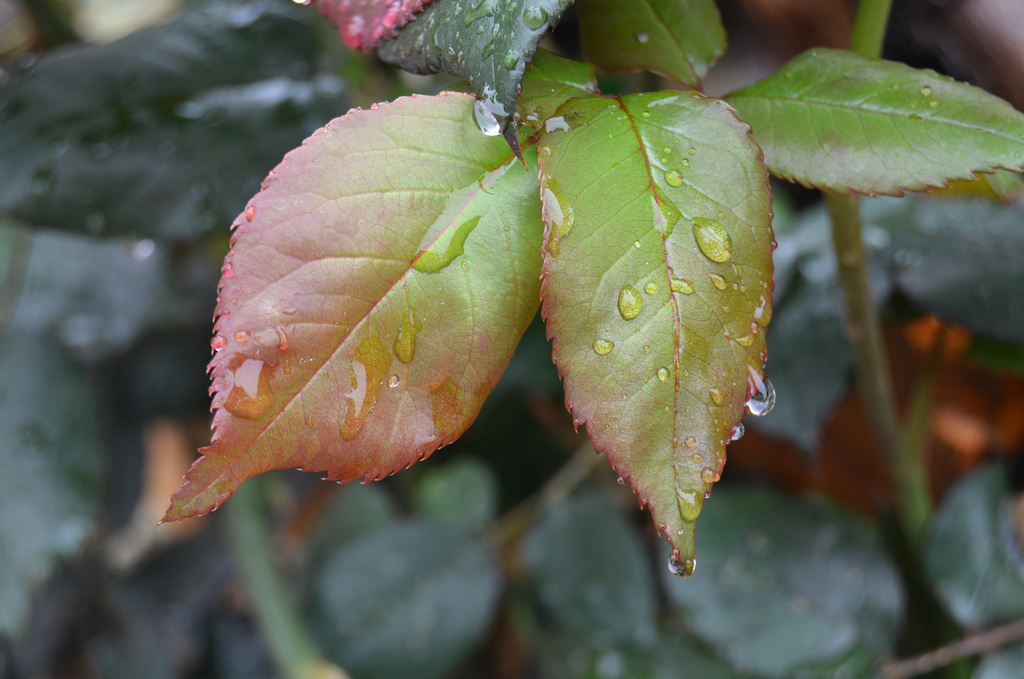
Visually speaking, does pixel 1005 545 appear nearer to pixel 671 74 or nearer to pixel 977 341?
pixel 977 341

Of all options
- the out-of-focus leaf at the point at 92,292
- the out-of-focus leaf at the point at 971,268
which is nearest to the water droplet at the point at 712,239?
the out-of-focus leaf at the point at 971,268

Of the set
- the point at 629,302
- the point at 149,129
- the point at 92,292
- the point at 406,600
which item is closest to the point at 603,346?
the point at 629,302

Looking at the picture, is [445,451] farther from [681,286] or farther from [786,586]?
[681,286]

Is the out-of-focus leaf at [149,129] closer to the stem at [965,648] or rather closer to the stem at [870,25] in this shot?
the stem at [870,25]

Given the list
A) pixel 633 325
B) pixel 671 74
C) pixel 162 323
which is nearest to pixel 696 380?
pixel 633 325

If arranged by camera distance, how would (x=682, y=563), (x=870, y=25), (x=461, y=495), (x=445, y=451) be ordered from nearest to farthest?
(x=682, y=563) → (x=870, y=25) → (x=461, y=495) → (x=445, y=451)

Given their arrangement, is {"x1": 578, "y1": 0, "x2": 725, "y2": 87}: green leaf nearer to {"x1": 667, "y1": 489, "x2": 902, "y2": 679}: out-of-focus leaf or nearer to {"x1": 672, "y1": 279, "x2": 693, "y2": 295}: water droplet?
{"x1": 672, "y1": 279, "x2": 693, "y2": 295}: water droplet

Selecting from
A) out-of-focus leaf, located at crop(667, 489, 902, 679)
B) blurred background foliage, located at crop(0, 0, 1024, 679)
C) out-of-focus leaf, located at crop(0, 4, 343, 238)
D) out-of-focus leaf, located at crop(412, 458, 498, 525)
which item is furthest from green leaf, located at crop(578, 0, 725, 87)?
out-of-focus leaf, located at crop(412, 458, 498, 525)
